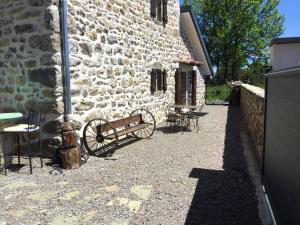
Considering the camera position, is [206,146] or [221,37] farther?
[221,37]

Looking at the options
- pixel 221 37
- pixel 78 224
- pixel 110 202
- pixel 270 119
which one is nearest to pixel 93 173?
pixel 110 202

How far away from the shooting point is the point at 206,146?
23.2ft

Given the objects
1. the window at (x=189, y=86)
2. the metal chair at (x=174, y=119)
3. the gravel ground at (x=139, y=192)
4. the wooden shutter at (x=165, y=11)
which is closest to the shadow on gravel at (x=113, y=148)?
the gravel ground at (x=139, y=192)

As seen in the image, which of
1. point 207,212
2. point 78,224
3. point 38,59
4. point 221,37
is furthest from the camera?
point 221,37

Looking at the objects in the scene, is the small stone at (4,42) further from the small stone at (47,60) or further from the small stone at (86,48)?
the small stone at (86,48)

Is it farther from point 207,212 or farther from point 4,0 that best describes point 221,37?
point 207,212

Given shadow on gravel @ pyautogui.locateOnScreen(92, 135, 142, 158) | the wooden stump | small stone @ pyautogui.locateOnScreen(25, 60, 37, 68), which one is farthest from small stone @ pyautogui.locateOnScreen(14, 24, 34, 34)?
shadow on gravel @ pyautogui.locateOnScreen(92, 135, 142, 158)

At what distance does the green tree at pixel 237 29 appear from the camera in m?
28.4

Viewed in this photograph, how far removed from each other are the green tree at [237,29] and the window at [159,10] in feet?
63.2

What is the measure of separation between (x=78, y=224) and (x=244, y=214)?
1.95 meters

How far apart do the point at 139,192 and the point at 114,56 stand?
4.06m

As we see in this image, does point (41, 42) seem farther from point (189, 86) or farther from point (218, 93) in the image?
point (218, 93)

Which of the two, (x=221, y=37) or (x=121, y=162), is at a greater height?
(x=221, y=37)

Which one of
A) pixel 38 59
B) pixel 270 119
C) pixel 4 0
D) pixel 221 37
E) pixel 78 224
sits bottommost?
pixel 78 224
